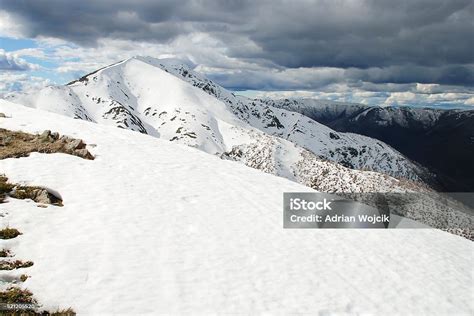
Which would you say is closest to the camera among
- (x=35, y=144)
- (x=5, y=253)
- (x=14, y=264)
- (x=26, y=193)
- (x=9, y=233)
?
(x=14, y=264)

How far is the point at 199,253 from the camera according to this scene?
1454 centimetres

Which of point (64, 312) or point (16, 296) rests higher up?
point (16, 296)

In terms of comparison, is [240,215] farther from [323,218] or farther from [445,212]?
[445,212]

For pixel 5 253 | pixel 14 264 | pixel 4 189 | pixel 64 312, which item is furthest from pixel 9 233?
pixel 64 312

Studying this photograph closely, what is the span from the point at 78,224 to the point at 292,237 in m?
10.0

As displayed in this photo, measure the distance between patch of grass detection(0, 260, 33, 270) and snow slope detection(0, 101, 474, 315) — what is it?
0.30 metres

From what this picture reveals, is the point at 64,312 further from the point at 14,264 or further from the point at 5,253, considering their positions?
the point at 5,253

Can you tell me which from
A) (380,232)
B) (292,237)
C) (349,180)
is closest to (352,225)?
(380,232)

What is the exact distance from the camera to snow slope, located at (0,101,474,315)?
11.5 metres

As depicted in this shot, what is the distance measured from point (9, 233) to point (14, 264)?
7.37 feet

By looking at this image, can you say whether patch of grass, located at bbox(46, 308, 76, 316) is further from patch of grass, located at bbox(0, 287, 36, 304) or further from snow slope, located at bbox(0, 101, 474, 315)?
patch of grass, located at bbox(0, 287, 36, 304)

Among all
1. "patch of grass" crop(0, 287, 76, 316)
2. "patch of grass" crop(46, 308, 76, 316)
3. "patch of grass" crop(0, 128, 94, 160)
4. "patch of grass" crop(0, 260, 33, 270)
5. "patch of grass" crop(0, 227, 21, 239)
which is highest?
"patch of grass" crop(0, 128, 94, 160)

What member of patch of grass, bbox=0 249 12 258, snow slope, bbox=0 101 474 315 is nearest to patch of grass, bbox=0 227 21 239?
snow slope, bbox=0 101 474 315

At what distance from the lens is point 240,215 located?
19.5m
